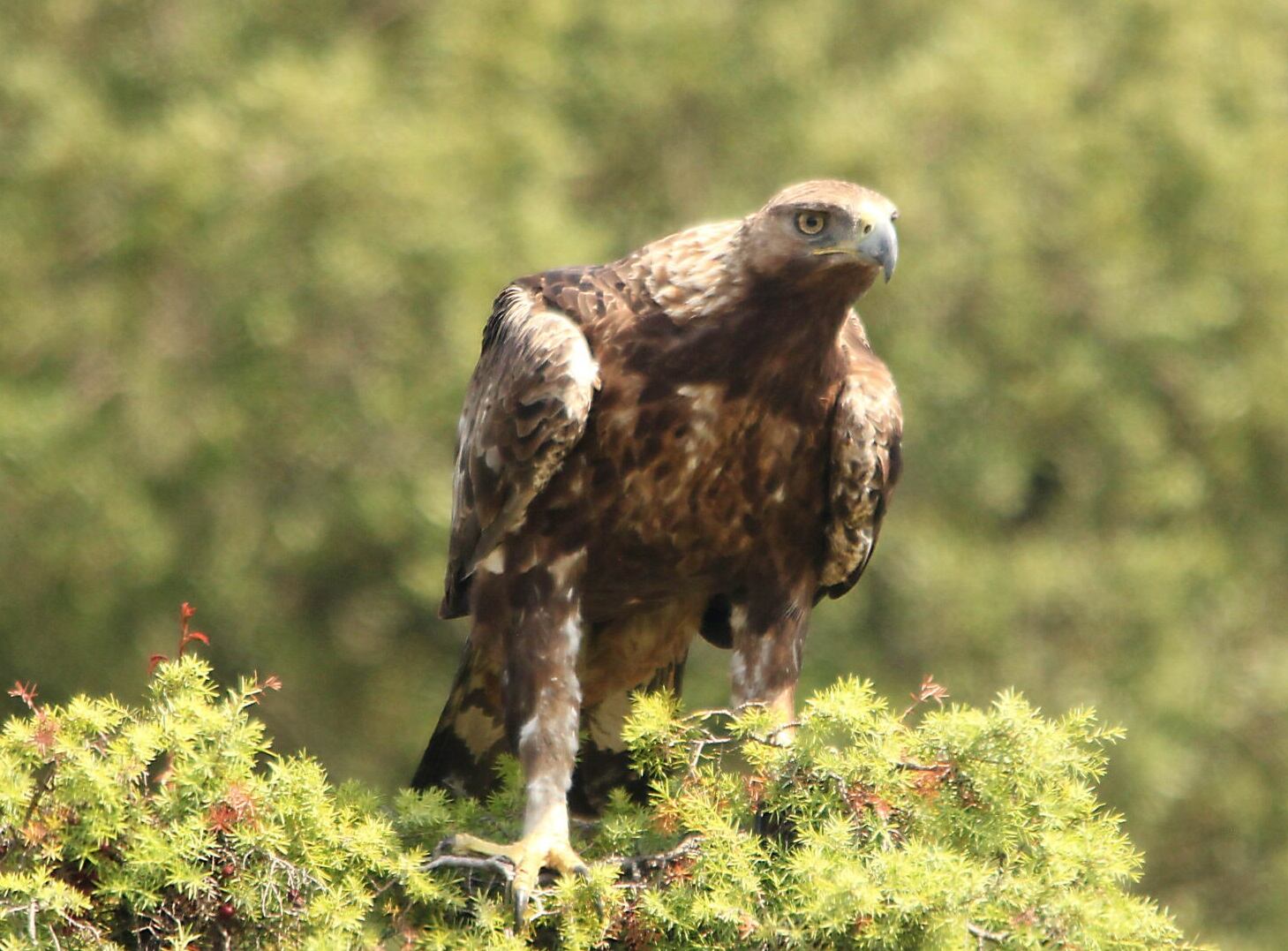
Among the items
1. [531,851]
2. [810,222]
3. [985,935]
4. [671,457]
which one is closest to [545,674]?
[531,851]

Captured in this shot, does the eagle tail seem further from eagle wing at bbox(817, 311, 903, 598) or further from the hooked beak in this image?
the hooked beak

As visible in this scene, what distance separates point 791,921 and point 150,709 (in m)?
1.49

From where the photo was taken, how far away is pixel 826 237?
5176 mm

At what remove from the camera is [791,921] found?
431 centimetres

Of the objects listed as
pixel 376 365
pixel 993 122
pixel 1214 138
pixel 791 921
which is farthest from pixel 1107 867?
pixel 1214 138

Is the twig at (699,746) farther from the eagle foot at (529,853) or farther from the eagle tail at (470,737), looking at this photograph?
the eagle tail at (470,737)

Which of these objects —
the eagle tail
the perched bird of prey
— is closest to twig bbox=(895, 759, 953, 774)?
the perched bird of prey

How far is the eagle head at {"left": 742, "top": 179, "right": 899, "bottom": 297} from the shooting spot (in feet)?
16.8

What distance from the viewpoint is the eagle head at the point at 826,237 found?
201 inches

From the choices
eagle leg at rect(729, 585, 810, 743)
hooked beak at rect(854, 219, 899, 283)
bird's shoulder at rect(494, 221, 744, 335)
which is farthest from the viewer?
eagle leg at rect(729, 585, 810, 743)

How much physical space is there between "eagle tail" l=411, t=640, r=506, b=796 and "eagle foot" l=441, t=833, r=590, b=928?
0.61 meters

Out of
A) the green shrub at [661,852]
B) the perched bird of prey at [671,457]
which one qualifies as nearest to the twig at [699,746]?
the green shrub at [661,852]

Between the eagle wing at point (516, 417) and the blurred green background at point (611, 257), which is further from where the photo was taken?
the blurred green background at point (611, 257)

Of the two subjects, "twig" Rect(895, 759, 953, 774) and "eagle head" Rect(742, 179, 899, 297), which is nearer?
"twig" Rect(895, 759, 953, 774)
